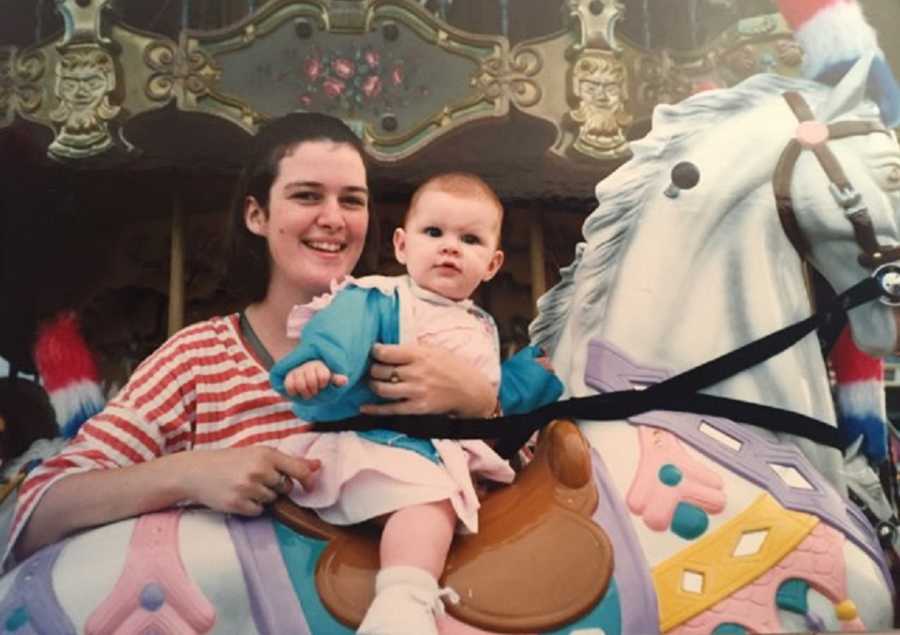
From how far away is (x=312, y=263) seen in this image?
2.18 m

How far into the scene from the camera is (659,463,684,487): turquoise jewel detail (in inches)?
82.7

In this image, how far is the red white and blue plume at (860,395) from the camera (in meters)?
2.26

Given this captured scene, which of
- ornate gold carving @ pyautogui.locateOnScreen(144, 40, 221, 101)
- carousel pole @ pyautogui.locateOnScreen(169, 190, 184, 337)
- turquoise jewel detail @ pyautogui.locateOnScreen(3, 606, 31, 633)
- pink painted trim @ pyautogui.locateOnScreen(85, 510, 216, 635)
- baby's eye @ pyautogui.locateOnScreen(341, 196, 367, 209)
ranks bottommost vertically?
turquoise jewel detail @ pyautogui.locateOnScreen(3, 606, 31, 633)

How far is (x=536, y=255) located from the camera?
223 cm

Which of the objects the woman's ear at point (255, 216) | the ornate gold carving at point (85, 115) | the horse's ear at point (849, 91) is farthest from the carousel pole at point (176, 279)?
the horse's ear at point (849, 91)

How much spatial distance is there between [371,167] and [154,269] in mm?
487

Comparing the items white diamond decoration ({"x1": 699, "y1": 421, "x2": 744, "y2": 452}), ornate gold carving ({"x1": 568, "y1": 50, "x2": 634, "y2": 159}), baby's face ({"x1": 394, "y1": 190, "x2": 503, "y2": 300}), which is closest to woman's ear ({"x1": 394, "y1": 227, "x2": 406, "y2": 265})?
baby's face ({"x1": 394, "y1": 190, "x2": 503, "y2": 300})

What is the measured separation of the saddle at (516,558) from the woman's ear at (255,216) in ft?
1.84

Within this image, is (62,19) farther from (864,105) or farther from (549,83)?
(864,105)

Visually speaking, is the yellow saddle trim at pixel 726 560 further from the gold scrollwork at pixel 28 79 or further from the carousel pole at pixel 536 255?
the gold scrollwork at pixel 28 79

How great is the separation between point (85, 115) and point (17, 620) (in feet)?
3.29

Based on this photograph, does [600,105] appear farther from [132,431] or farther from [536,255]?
[132,431]

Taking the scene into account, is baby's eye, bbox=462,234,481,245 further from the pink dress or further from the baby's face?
the pink dress

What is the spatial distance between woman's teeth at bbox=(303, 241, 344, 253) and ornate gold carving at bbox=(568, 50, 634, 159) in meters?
0.54
